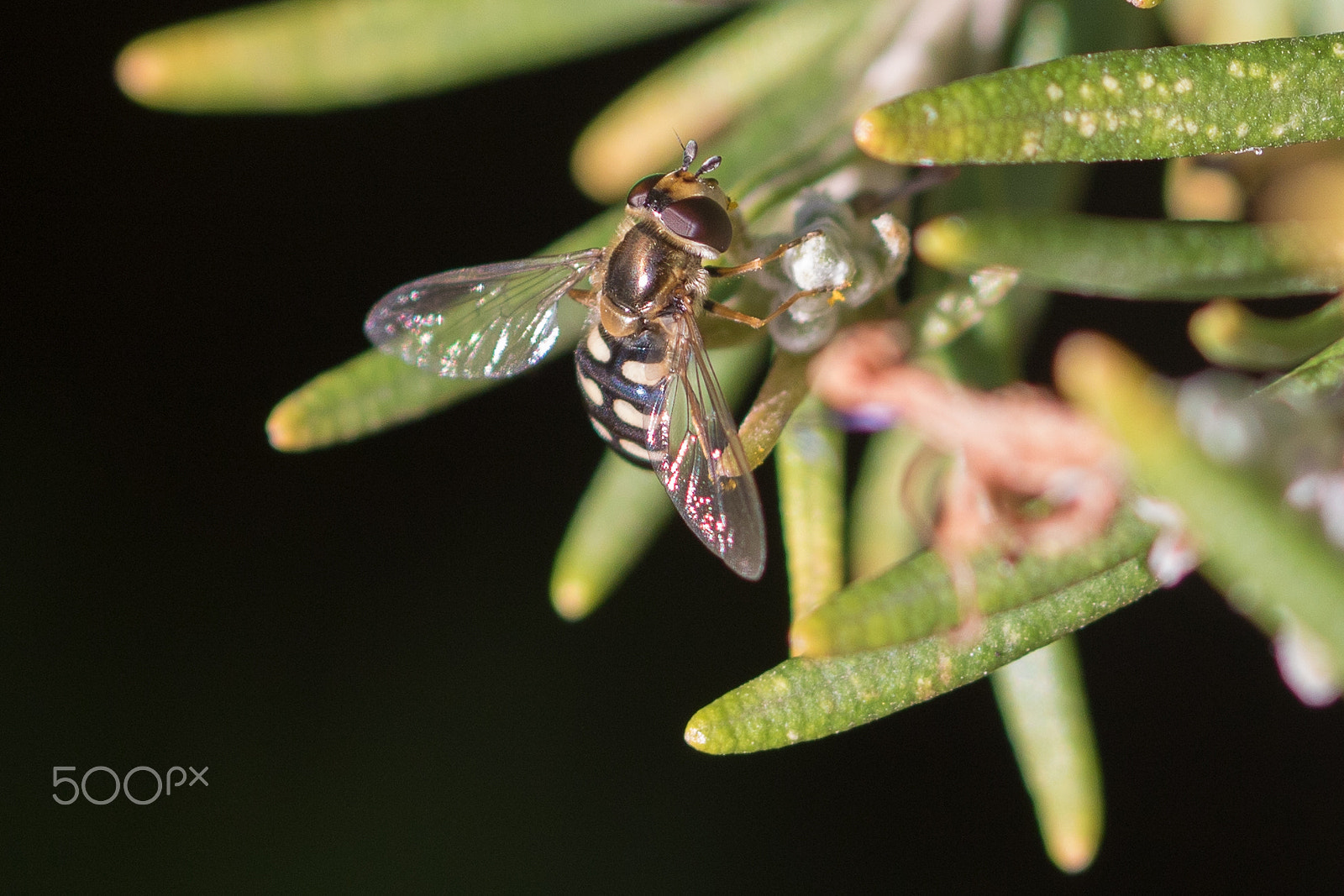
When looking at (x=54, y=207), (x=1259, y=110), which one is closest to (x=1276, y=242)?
(x=1259, y=110)

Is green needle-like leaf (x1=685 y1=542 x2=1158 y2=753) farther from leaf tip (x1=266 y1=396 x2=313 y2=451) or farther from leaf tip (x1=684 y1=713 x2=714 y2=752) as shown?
leaf tip (x1=266 y1=396 x2=313 y2=451)

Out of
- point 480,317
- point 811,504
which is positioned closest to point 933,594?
point 811,504

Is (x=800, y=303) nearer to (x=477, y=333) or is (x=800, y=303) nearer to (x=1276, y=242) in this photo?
(x=1276, y=242)

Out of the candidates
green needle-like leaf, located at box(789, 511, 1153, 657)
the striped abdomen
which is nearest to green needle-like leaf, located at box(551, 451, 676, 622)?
the striped abdomen

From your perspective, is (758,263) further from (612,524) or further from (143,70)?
(143,70)

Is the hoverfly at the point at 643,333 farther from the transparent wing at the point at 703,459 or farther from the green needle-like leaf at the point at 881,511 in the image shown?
the green needle-like leaf at the point at 881,511

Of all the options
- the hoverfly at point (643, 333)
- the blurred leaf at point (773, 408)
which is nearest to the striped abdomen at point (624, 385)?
the hoverfly at point (643, 333)
